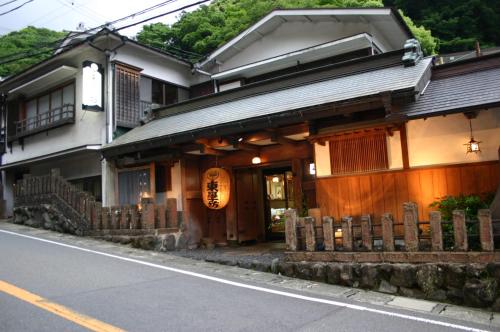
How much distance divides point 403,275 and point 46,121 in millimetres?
18345

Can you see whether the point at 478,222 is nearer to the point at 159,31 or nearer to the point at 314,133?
the point at 314,133

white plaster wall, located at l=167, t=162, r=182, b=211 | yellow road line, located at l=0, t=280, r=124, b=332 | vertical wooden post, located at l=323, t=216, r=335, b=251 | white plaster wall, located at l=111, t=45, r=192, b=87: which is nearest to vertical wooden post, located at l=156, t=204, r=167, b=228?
white plaster wall, located at l=167, t=162, r=182, b=211

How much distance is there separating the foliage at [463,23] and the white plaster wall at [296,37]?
49.9 ft

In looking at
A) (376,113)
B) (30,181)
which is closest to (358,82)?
(376,113)

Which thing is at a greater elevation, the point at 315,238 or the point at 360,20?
the point at 360,20

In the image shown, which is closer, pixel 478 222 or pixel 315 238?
pixel 478 222

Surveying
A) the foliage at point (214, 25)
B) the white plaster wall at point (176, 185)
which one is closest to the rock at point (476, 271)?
the white plaster wall at point (176, 185)

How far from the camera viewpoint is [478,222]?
7.09 m

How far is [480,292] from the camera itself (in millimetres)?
6648

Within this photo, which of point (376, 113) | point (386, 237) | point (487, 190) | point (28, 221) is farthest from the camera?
point (28, 221)

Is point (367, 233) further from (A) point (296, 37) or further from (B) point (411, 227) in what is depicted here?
(A) point (296, 37)

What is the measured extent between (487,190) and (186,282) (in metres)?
6.65

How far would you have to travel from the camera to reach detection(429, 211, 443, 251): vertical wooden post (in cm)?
735

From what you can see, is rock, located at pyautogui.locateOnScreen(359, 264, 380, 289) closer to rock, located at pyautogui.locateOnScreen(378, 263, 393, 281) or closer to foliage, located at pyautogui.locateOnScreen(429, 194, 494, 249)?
rock, located at pyautogui.locateOnScreen(378, 263, 393, 281)
